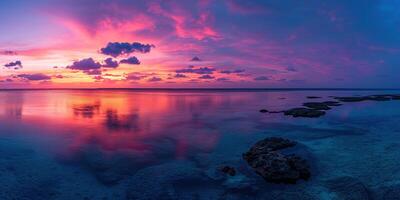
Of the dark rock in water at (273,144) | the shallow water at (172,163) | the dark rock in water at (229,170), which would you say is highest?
the dark rock in water at (273,144)

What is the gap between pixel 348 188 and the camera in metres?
16.6

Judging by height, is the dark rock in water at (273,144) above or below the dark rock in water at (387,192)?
above

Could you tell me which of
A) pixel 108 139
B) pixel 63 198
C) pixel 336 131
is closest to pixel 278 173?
pixel 63 198

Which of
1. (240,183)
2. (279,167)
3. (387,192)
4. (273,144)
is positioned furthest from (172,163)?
(387,192)

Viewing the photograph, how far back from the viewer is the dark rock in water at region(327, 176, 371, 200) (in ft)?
51.1

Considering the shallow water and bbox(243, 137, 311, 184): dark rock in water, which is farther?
bbox(243, 137, 311, 184): dark rock in water

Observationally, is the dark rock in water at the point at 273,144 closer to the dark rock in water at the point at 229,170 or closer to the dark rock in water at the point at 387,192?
the dark rock in water at the point at 229,170

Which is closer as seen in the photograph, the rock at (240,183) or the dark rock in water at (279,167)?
the rock at (240,183)

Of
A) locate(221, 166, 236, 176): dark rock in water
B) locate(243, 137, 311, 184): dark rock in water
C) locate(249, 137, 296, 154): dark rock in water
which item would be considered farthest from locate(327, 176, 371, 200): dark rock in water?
locate(249, 137, 296, 154): dark rock in water

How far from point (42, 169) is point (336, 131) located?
32.8m

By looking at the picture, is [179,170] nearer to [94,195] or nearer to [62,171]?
[94,195]

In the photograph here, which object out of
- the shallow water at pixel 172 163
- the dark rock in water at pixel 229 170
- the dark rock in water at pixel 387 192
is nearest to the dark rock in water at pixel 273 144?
the shallow water at pixel 172 163

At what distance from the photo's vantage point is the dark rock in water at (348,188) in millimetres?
15586

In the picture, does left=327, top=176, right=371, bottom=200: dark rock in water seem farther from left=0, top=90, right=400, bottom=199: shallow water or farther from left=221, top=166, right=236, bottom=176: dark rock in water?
left=221, top=166, right=236, bottom=176: dark rock in water
